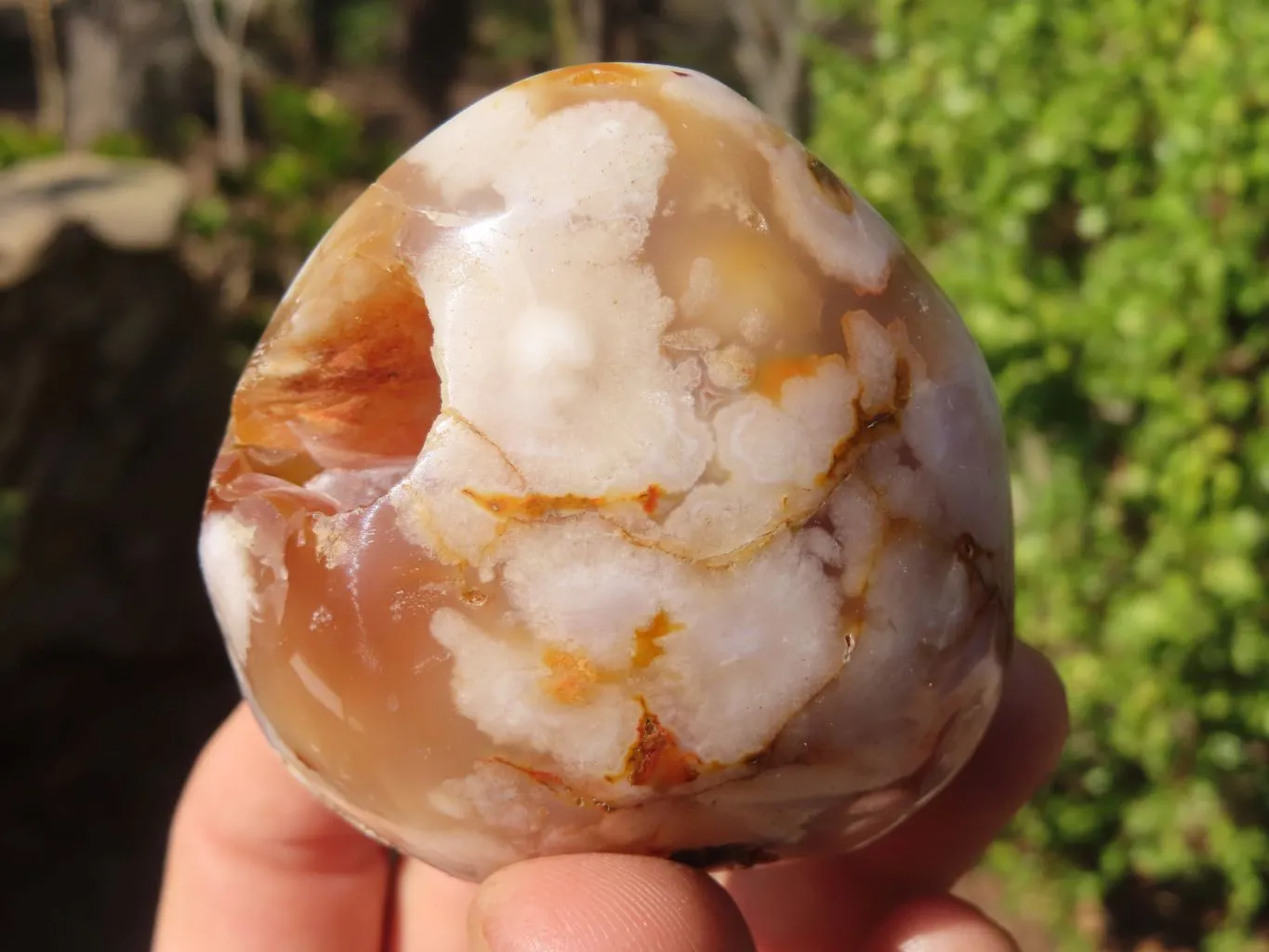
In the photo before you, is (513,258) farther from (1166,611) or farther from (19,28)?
(19,28)

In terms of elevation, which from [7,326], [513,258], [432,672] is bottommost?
[7,326]

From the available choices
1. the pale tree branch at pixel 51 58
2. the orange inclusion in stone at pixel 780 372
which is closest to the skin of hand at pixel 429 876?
the orange inclusion in stone at pixel 780 372

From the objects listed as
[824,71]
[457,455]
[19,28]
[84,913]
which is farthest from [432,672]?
[19,28]

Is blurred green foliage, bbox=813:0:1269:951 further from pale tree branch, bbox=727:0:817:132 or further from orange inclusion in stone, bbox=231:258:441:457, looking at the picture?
pale tree branch, bbox=727:0:817:132

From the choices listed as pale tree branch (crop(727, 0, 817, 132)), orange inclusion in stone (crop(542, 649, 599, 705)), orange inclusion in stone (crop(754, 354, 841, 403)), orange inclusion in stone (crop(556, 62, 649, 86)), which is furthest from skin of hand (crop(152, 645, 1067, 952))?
pale tree branch (crop(727, 0, 817, 132))

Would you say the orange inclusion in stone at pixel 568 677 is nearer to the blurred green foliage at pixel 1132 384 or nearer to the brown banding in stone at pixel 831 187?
the brown banding in stone at pixel 831 187
